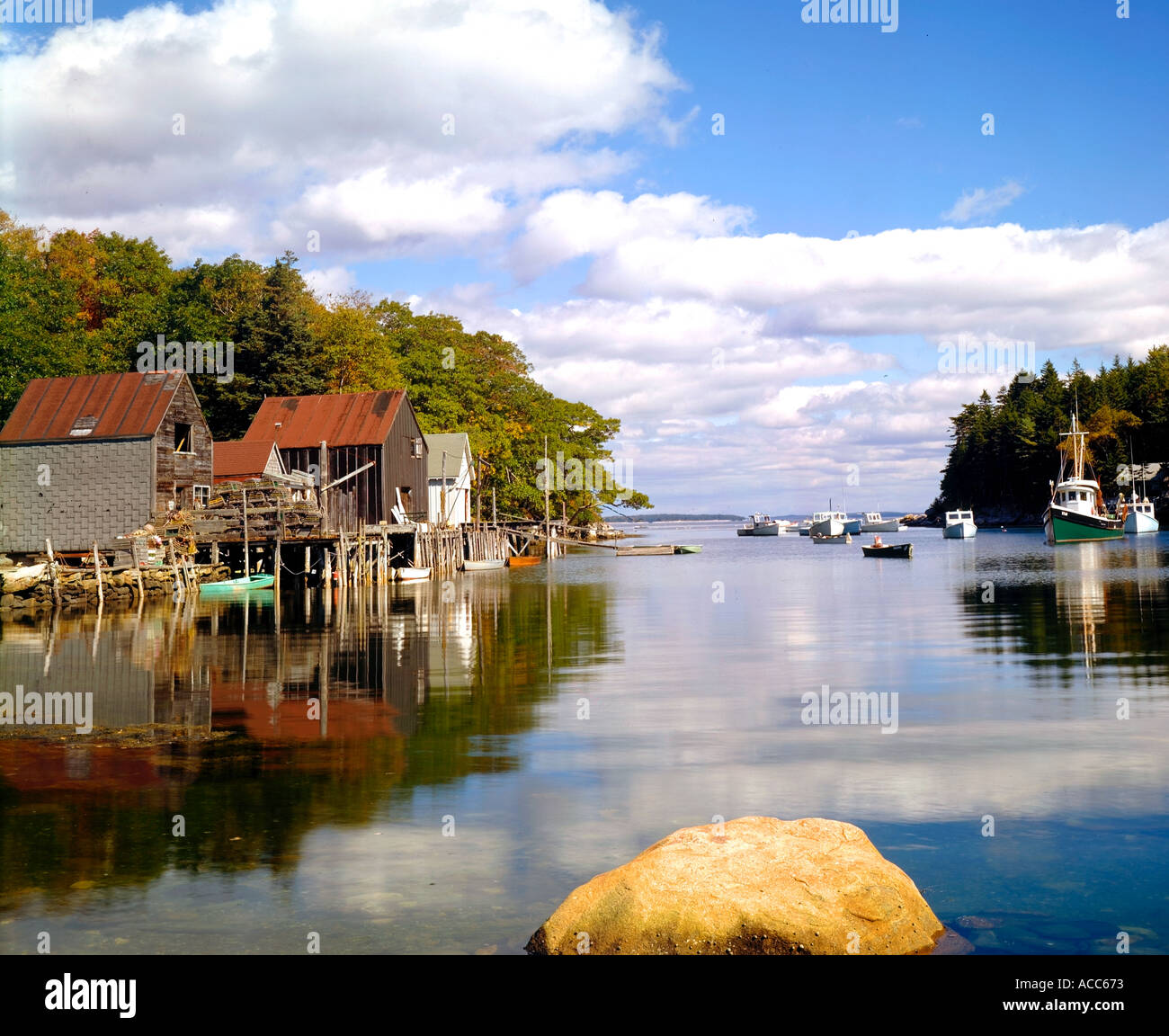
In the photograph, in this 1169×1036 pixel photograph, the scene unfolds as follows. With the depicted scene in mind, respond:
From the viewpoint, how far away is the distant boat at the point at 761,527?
17438 cm

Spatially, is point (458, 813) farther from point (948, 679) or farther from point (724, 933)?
point (948, 679)

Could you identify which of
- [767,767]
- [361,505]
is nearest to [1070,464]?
[361,505]

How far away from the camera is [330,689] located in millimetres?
18844

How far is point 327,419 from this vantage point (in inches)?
2270

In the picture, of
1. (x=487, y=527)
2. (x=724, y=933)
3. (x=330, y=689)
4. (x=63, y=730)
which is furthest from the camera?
(x=487, y=527)

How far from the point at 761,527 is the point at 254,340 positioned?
123509mm

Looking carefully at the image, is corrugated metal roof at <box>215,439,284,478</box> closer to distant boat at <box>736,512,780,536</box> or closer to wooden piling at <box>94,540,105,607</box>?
wooden piling at <box>94,540,105,607</box>

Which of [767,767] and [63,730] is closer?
[767,767]

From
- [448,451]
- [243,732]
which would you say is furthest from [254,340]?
[243,732]

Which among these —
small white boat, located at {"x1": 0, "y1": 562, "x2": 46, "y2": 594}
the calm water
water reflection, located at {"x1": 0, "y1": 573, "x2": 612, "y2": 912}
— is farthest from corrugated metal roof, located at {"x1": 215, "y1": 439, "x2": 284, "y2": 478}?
the calm water

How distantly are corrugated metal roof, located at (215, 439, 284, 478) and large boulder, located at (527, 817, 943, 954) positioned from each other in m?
47.8

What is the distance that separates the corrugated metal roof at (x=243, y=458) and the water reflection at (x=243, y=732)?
21.4 meters

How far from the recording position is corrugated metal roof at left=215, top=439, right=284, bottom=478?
53000 mm
